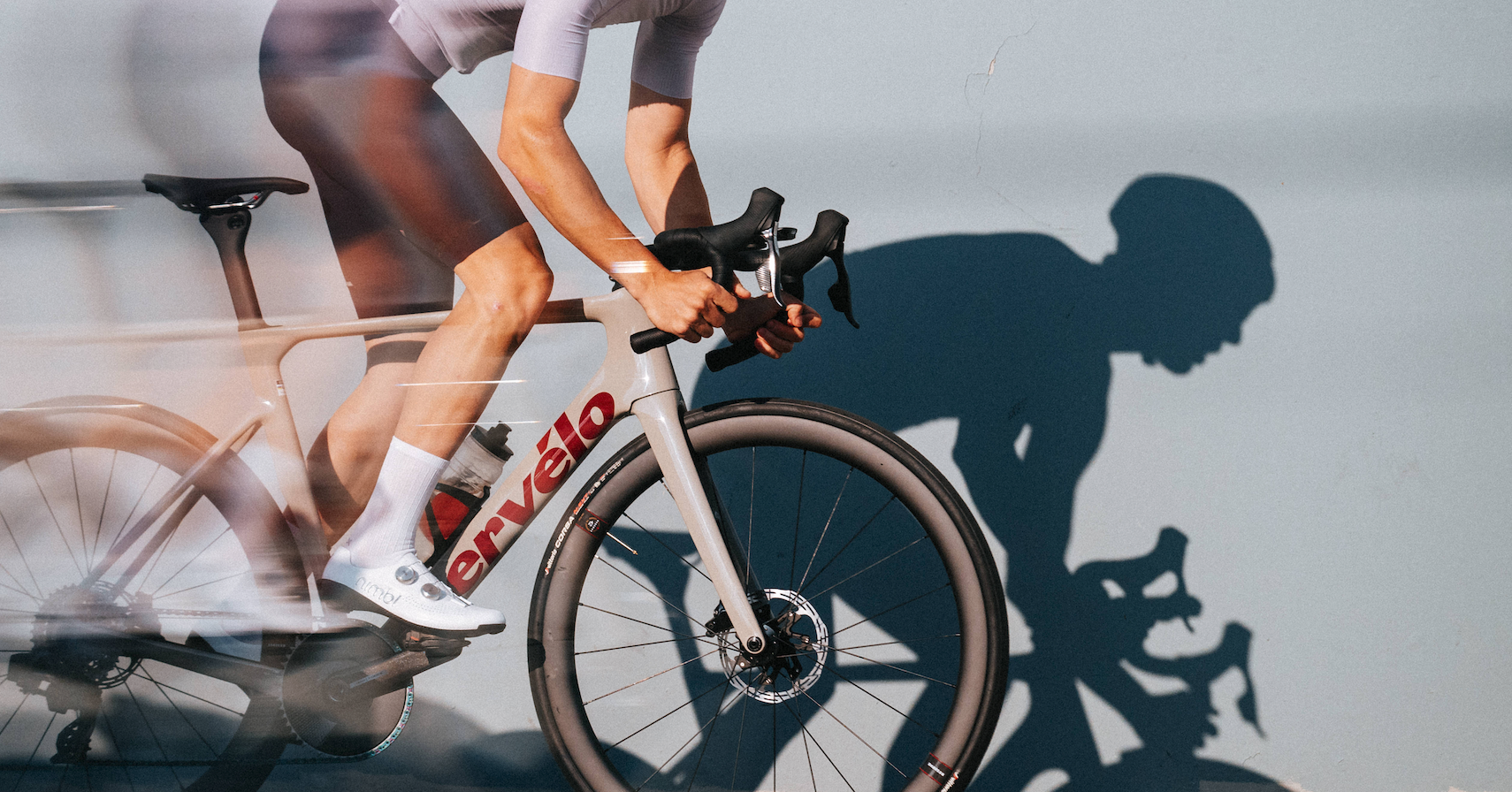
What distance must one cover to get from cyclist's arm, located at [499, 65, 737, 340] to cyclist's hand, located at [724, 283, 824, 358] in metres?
0.05

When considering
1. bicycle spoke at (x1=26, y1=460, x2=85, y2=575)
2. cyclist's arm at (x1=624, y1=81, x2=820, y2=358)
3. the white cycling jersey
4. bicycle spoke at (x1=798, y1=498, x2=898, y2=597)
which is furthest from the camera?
bicycle spoke at (x1=798, y1=498, x2=898, y2=597)

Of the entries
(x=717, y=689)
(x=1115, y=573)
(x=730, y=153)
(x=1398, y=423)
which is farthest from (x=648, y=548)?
(x=1398, y=423)

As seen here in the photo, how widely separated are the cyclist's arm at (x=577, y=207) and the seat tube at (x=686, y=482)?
0.43 feet

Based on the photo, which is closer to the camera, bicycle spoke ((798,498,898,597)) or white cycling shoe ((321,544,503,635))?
white cycling shoe ((321,544,503,635))

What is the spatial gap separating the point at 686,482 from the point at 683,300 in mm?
280

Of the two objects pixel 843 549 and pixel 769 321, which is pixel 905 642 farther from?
pixel 769 321

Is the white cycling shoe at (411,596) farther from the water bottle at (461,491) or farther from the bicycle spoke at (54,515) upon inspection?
the bicycle spoke at (54,515)

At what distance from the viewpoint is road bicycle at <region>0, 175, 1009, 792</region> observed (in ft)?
3.99

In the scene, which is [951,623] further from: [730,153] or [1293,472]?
[730,153]

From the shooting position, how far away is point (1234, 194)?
155cm

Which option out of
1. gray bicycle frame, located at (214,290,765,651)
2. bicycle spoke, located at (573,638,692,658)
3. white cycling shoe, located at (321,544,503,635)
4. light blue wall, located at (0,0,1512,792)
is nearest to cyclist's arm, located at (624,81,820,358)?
light blue wall, located at (0,0,1512,792)

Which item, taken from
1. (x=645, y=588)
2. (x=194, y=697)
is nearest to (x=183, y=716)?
(x=194, y=697)

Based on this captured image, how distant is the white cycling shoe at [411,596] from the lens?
1.19 meters

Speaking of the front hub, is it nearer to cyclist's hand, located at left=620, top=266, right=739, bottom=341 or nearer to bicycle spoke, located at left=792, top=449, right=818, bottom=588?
bicycle spoke, located at left=792, top=449, right=818, bottom=588
